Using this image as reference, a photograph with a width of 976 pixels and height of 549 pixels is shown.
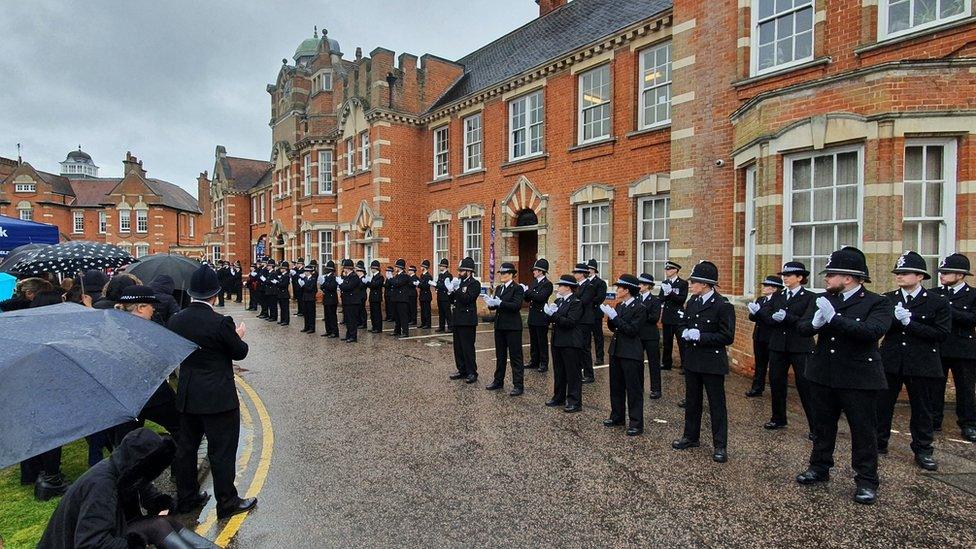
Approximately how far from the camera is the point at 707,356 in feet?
18.7

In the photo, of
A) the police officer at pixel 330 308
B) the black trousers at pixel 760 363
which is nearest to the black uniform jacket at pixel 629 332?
the black trousers at pixel 760 363

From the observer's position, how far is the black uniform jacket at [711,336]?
18.5ft

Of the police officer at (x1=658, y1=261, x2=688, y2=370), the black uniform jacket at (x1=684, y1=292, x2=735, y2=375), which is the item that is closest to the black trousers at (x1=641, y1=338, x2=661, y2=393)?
the police officer at (x1=658, y1=261, x2=688, y2=370)

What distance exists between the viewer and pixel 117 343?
10.6ft

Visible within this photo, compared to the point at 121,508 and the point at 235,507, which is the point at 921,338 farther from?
the point at 121,508

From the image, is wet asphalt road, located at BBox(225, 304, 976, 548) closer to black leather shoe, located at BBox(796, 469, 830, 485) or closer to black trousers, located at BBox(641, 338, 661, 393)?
black leather shoe, located at BBox(796, 469, 830, 485)

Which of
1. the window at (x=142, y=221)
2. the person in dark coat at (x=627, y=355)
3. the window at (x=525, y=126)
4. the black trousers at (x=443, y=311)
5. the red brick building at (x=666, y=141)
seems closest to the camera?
the person in dark coat at (x=627, y=355)

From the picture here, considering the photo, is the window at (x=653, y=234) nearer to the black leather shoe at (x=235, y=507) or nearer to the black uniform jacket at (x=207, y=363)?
the black uniform jacket at (x=207, y=363)

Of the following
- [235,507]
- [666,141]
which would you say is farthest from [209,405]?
[666,141]

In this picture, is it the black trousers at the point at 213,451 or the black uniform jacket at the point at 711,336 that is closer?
the black trousers at the point at 213,451

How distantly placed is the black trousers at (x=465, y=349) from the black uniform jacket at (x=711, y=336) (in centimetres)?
417

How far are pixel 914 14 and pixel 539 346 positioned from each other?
836 centimetres

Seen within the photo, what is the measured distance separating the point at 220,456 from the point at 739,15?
1166cm

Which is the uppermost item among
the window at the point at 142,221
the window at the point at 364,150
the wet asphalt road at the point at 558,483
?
the window at the point at 364,150
